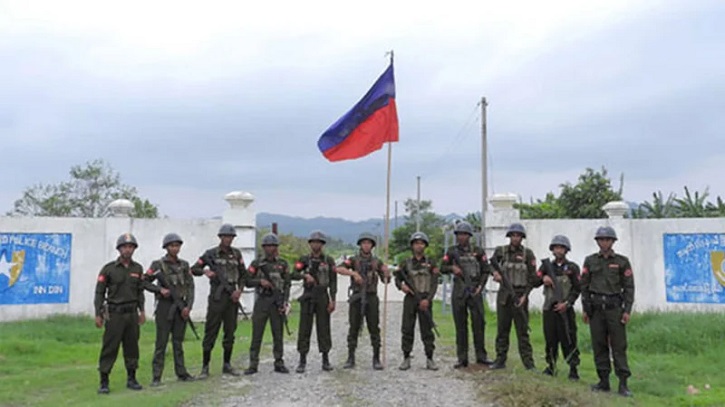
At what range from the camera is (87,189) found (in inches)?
819

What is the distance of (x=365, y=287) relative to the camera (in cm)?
823

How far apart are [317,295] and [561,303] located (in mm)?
3015

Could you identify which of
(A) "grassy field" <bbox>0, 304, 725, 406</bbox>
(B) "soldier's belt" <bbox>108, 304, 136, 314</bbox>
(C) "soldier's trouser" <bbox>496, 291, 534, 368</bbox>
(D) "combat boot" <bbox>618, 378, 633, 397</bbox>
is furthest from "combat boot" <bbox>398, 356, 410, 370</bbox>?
(B) "soldier's belt" <bbox>108, 304, 136, 314</bbox>

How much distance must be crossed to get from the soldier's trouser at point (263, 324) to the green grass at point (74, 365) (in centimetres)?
55

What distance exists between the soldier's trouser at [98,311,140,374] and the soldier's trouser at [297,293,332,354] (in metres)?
2.03

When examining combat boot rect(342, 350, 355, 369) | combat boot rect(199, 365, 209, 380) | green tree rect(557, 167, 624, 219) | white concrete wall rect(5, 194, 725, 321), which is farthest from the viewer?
green tree rect(557, 167, 624, 219)

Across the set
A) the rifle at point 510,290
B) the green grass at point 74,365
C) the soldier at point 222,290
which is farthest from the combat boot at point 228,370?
the rifle at point 510,290

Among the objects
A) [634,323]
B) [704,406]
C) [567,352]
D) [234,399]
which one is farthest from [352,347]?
[634,323]

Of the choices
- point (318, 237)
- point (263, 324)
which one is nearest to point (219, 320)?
point (263, 324)

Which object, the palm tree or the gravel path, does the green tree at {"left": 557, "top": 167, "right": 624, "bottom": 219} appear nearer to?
the palm tree

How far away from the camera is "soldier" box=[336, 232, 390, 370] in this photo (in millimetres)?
8242

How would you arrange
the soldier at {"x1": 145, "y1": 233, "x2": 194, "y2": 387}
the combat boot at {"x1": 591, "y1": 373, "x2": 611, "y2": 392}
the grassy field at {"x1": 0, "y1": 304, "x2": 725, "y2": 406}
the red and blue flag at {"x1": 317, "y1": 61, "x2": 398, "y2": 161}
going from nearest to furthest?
the grassy field at {"x1": 0, "y1": 304, "x2": 725, "y2": 406} → the combat boot at {"x1": 591, "y1": 373, "x2": 611, "y2": 392} → the soldier at {"x1": 145, "y1": 233, "x2": 194, "y2": 387} → the red and blue flag at {"x1": 317, "y1": 61, "x2": 398, "y2": 161}

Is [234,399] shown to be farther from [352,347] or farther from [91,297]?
[91,297]

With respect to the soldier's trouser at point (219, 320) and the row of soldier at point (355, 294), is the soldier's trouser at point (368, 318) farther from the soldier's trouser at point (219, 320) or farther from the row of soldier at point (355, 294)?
the soldier's trouser at point (219, 320)
